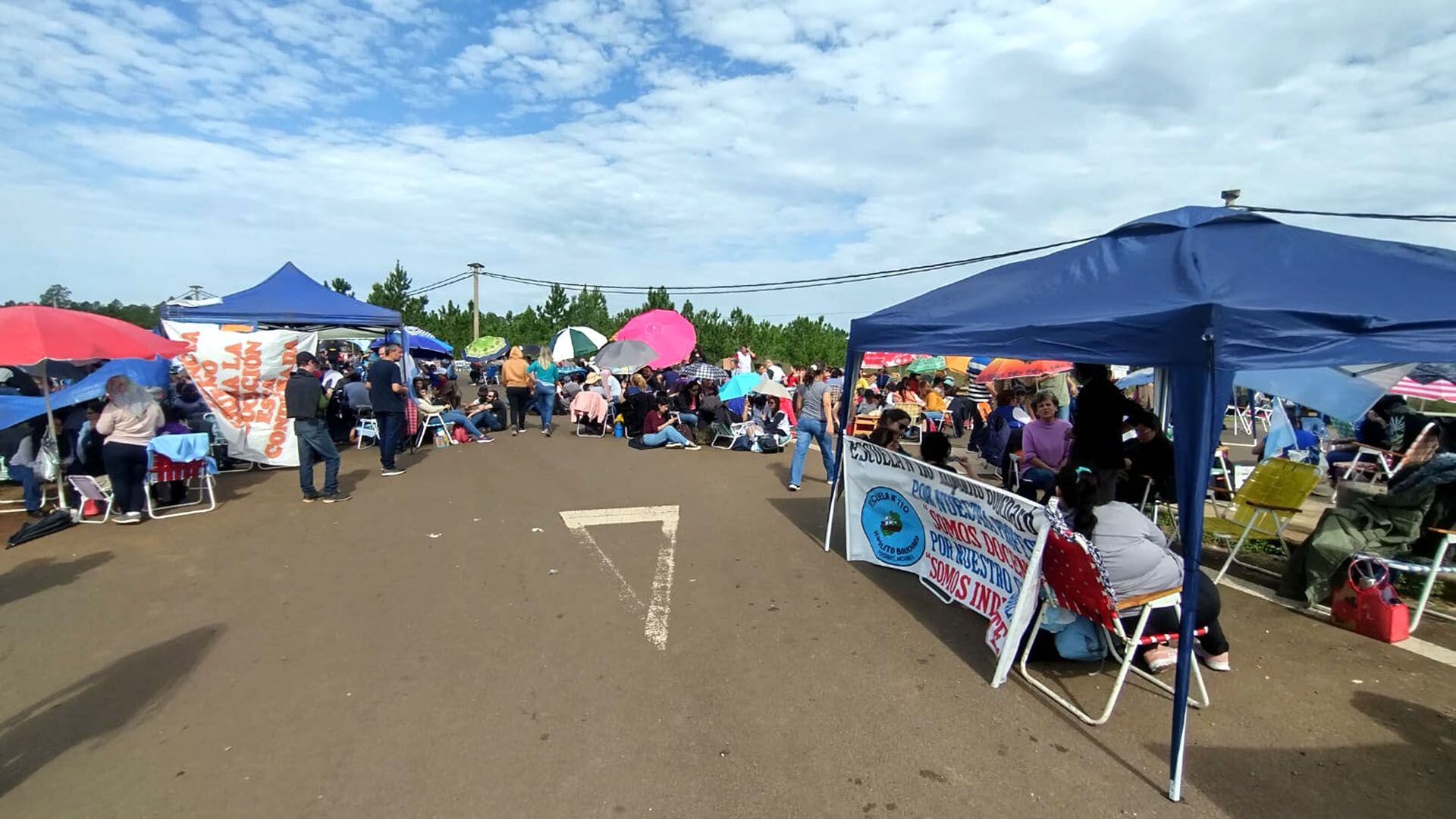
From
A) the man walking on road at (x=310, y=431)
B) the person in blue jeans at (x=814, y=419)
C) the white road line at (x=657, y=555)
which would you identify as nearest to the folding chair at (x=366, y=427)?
the man walking on road at (x=310, y=431)

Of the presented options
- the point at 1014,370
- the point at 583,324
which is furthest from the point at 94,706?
the point at 583,324

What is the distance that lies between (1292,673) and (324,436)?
9.31 meters

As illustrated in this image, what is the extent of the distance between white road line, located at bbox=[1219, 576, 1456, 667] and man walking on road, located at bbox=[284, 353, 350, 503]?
926 cm

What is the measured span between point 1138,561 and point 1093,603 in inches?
14.3

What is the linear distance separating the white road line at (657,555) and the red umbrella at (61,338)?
4791 mm

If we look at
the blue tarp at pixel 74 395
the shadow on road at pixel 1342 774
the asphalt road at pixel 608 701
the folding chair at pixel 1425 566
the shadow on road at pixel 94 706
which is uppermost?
the blue tarp at pixel 74 395

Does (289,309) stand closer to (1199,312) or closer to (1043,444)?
(1043,444)

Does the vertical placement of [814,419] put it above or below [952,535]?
above

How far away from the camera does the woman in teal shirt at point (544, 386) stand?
1506cm

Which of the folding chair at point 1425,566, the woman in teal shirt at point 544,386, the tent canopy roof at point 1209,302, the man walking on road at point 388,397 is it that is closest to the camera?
the tent canopy roof at point 1209,302

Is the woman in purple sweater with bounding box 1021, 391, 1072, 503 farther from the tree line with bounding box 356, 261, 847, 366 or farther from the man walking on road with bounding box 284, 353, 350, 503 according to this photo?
the tree line with bounding box 356, 261, 847, 366

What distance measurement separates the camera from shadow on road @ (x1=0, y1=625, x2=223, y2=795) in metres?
3.22

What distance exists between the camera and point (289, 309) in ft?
38.6

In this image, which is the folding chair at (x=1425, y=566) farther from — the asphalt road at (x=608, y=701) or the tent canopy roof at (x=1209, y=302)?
the tent canopy roof at (x=1209, y=302)
